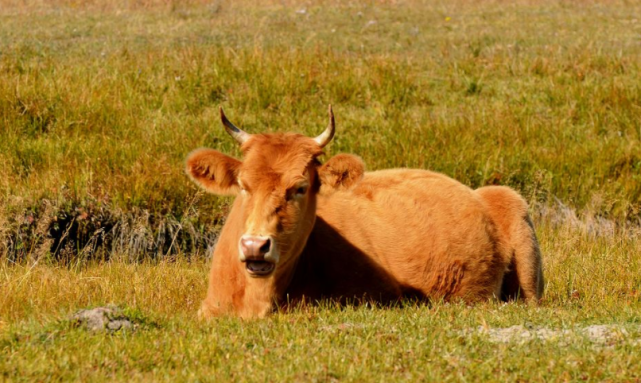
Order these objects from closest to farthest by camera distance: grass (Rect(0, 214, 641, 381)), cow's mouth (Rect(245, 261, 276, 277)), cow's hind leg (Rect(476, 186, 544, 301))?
grass (Rect(0, 214, 641, 381))
cow's mouth (Rect(245, 261, 276, 277))
cow's hind leg (Rect(476, 186, 544, 301))

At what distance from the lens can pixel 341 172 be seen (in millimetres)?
8023

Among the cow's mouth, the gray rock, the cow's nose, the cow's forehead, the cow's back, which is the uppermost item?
the cow's forehead

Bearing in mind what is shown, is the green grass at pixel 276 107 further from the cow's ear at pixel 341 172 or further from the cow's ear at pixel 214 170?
the cow's ear at pixel 341 172

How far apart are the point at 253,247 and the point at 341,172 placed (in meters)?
1.27

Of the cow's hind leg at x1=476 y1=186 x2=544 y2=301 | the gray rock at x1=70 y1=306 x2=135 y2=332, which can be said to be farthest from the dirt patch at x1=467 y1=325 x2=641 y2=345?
the cow's hind leg at x1=476 y1=186 x2=544 y2=301

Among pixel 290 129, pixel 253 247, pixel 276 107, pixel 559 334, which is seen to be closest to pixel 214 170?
pixel 253 247

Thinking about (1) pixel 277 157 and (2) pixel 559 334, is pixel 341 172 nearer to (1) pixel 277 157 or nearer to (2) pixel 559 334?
(1) pixel 277 157

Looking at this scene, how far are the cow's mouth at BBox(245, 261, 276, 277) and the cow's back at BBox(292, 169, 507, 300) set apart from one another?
0.99 meters

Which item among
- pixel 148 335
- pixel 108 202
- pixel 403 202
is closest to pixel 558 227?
pixel 403 202

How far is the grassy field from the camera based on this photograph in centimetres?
599

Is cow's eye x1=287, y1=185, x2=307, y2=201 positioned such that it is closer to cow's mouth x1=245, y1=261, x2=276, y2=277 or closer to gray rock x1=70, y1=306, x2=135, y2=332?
cow's mouth x1=245, y1=261, x2=276, y2=277

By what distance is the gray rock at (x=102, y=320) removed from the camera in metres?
6.46

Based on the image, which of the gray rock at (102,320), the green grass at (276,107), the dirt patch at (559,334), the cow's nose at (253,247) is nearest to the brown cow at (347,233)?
the cow's nose at (253,247)

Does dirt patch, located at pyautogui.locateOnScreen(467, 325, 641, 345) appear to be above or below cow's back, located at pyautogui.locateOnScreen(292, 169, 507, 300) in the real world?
above
